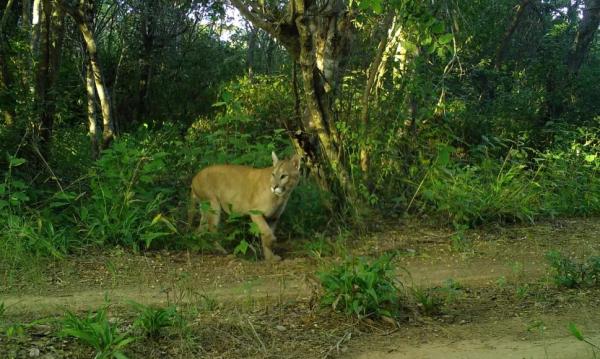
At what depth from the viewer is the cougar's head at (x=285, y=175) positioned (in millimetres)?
8281

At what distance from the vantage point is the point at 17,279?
→ 6.83m

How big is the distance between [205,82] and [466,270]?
11.7 m

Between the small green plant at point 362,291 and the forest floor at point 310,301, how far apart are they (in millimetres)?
108

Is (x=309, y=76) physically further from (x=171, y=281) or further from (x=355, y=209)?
(x=171, y=281)

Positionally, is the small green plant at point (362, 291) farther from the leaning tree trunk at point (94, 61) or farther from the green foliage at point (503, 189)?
the leaning tree trunk at point (94, 61)

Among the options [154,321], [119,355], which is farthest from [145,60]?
[119,355]

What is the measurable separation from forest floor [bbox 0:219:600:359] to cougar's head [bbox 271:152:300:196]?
2.36ft

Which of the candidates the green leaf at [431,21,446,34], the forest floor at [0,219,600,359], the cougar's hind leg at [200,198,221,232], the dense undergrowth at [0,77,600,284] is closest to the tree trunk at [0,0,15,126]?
the dense undergrowth at [0,77,600,284]

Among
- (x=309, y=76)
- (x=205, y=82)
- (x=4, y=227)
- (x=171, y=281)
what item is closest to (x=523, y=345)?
(x=171, y=281)

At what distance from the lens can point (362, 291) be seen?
550 centimetres

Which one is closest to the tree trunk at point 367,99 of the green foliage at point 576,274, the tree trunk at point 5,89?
the green foliage at point 576,274

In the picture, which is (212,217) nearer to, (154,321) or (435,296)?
(435,296)

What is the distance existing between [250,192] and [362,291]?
11.3ft

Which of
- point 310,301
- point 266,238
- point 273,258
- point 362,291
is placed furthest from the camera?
point 266,238
